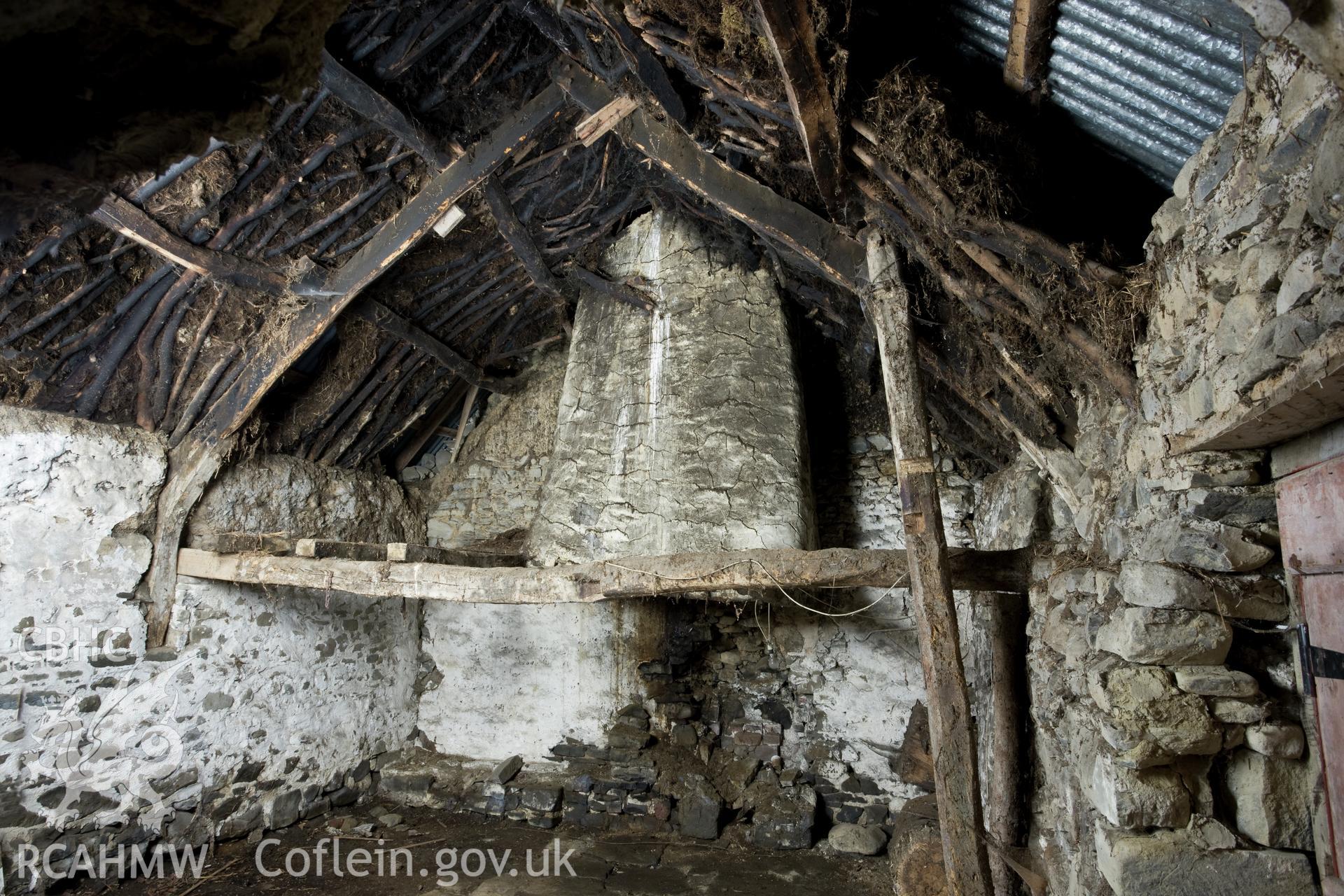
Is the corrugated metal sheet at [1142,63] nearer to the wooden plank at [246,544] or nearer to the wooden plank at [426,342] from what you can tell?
the wooden plank at [426,342]

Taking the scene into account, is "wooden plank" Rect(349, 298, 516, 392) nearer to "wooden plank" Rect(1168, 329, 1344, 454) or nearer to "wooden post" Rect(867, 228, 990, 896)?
"wooden post" Rect(867, 228, 990, 896)

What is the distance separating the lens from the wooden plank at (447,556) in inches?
172

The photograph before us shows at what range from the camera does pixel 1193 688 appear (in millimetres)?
2012

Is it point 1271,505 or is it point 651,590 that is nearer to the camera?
point 1271,505

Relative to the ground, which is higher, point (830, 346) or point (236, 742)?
point (830, 346)

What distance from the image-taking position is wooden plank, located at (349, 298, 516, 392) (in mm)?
4934

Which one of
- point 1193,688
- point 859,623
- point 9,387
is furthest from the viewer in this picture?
point 859,623

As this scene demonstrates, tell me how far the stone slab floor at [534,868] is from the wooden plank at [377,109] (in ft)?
14.5

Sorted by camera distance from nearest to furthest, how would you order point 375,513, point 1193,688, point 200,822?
point 1193,688, point 200,822, point 375,513

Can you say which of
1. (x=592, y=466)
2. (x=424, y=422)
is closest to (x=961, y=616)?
(x=592, y=466)

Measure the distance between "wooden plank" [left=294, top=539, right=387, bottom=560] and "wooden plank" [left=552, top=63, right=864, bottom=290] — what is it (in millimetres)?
2861

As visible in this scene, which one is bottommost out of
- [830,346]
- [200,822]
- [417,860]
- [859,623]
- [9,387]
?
[417,860]

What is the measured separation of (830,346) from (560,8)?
315cm

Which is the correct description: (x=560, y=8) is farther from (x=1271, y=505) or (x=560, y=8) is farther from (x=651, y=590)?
(x=1271, y=505)
